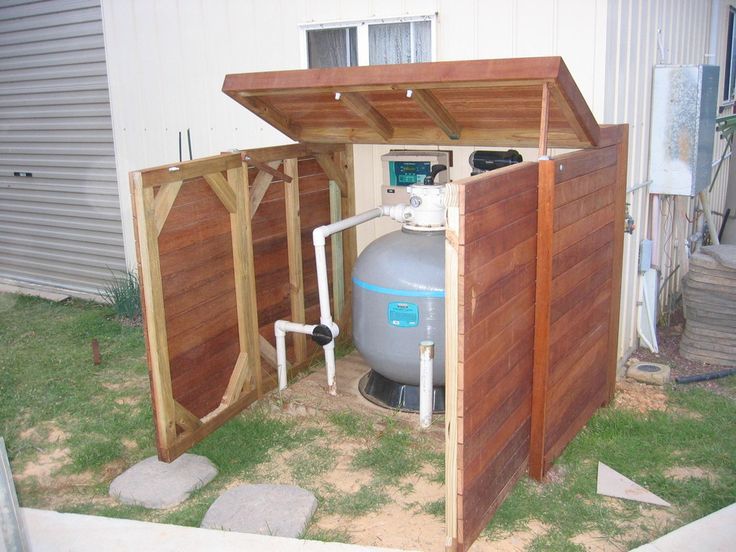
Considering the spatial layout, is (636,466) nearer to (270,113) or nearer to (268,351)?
(268,351)

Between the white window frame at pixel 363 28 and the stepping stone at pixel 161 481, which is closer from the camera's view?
the stepping stone at pixel 161 481

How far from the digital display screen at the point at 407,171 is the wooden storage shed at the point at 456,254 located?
49cm

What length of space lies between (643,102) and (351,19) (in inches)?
97.7

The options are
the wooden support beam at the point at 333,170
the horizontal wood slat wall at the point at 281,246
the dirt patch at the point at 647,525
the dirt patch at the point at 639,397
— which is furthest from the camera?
the wooden support beam at the point at 333,170

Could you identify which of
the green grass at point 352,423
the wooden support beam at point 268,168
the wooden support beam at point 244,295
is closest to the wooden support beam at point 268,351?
the wooden support beam at point 244,295

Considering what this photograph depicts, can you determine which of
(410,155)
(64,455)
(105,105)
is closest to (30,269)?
(105,105)

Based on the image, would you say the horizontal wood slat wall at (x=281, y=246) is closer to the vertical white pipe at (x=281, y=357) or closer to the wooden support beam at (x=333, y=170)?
the wooden support beam at (x=333, y=170)

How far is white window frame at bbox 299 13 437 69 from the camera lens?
18.7ft

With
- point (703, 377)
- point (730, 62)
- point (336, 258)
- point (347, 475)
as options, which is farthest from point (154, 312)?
point (730, 62)

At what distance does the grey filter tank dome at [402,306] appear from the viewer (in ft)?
16.4

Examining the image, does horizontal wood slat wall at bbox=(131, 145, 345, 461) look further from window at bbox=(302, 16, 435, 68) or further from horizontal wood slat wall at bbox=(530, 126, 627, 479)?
horizontal wood slat wall at bbox=(530, 126, 627, 479)

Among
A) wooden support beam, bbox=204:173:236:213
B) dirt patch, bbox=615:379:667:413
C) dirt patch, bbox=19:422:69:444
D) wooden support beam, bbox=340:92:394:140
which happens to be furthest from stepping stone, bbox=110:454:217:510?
dirt patch, bbox=615:379:667:413

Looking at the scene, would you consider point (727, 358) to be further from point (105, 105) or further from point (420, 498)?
point (105, 105)

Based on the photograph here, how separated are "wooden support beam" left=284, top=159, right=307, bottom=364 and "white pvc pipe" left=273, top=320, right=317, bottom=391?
0.80 feet
